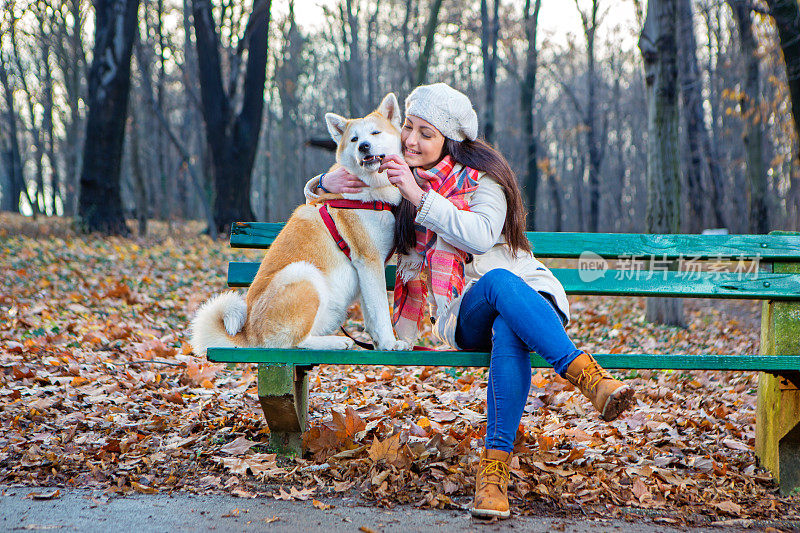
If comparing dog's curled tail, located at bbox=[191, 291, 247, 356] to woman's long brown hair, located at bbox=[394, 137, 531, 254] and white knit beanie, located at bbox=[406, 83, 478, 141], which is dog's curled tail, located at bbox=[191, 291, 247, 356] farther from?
white knit beanie, located at bbox=[406, 83, 478, 141]

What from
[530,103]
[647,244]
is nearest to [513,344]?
[647,244]

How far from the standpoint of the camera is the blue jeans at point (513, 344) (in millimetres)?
2529

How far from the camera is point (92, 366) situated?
435 centimetres

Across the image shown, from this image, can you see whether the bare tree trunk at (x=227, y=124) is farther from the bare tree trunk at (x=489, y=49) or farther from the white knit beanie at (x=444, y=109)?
Answer: the white knit beanie at (x=444, y=109)

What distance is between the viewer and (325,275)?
306 cm

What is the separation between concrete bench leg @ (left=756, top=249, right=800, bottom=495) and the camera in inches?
114

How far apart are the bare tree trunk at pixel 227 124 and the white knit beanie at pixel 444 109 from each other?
1094 centimetres

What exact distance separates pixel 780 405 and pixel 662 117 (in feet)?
13.8

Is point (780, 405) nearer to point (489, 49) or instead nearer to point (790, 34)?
point (790, 34)

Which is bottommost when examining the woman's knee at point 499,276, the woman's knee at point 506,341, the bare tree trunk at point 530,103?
the woman's knee at point 506,341

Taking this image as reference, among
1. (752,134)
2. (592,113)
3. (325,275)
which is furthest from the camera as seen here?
(592,113)

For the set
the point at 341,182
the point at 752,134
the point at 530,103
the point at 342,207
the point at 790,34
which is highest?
the point at 530,103

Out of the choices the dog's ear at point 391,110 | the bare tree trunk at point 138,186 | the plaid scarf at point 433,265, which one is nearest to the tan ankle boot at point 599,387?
the plaid scarf at point 433,265

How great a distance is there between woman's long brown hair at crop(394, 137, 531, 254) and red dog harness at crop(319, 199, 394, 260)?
105mm
